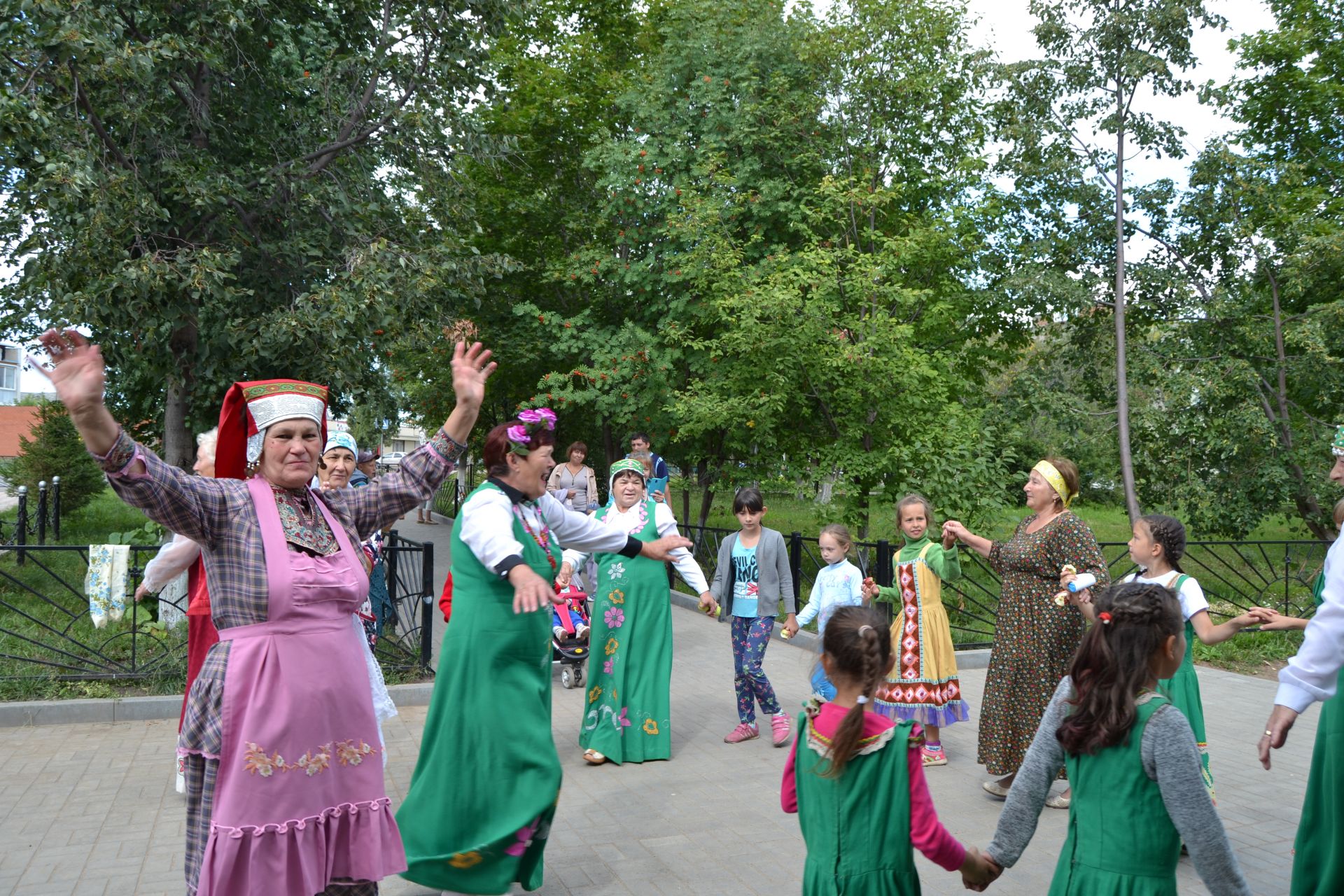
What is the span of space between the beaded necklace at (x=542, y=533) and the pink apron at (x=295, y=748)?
1.18m

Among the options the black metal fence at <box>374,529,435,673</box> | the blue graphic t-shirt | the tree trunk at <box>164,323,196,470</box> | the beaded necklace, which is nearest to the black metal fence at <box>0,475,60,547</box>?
the tree trunk at <box>164,323,196,470</box>

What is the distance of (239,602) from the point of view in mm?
3072

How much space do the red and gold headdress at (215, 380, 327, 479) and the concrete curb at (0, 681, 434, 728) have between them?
4.45 meters

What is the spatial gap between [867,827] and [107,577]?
7.62 m

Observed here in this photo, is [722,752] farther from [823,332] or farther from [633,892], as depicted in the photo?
[823,332]

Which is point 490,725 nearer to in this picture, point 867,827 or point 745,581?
point 867,827

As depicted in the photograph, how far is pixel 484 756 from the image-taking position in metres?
4.32

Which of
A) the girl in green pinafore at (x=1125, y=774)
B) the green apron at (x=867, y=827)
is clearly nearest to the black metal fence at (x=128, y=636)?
the green apron at (x=867, y=827)

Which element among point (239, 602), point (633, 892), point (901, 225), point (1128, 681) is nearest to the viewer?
point (1128, 681)

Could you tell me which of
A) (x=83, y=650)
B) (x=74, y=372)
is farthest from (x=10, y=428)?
(x=74, y=372)

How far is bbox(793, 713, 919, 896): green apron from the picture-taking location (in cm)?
275

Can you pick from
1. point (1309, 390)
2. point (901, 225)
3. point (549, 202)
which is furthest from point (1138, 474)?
point (549, 202)

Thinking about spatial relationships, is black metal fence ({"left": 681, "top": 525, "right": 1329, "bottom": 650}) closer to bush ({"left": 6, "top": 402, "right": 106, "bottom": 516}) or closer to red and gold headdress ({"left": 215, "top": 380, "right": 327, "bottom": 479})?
red and gold headdress ({"left": 215, "top": 380, "right": 327, "bottom": 479})

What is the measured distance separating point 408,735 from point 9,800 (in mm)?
2471
